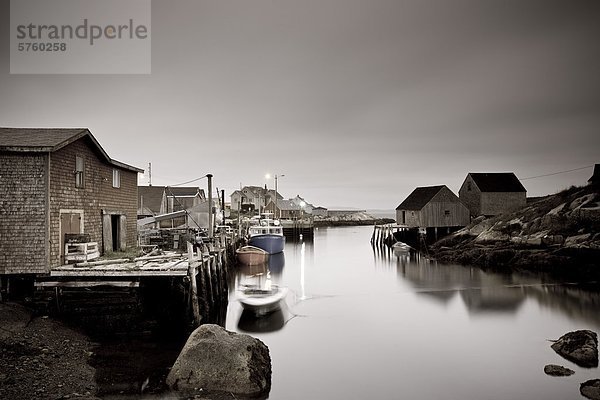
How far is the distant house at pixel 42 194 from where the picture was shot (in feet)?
49.2

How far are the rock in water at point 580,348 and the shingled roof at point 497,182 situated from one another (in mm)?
43838

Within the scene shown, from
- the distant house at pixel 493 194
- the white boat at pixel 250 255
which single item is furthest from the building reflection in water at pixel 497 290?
the distant house at pixel 493 194

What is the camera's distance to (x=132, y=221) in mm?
24109

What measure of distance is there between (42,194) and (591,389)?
18.4 metres

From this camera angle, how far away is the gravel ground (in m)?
9.58

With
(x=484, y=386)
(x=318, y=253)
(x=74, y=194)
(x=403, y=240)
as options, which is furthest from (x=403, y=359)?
(x=403, y=240)

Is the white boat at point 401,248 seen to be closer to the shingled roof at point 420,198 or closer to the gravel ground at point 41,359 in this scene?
the shingled roof at point 420,198

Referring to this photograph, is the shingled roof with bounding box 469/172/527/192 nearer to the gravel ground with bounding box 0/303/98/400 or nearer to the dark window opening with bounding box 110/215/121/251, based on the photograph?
the dark window opening with bounding box 110/215/121/251

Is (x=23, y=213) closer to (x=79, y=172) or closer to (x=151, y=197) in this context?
(x=79, y=172)

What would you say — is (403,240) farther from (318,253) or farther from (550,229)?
(550,229)

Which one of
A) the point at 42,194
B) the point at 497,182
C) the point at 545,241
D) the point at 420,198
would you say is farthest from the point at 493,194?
the point at 42,194

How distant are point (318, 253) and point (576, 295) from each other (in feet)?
107

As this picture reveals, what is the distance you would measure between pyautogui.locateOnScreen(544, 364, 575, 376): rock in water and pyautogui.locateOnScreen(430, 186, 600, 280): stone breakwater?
2086cm

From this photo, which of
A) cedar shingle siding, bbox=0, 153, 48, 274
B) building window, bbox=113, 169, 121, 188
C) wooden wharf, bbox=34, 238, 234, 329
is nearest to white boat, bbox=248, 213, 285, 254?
building window, bbox=113, 169, 121, 188
